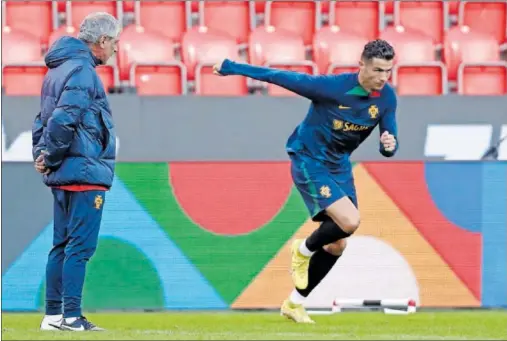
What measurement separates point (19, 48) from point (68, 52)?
5.31 metres

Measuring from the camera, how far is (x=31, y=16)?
12.9 meters

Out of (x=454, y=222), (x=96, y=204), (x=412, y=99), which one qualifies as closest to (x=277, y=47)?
(x=412, y=99)

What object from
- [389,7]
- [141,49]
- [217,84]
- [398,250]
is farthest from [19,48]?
[398,250]

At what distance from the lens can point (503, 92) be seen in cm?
1214

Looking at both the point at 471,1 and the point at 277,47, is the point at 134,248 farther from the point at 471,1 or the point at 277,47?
the point at 471,1

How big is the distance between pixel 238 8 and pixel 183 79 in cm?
191

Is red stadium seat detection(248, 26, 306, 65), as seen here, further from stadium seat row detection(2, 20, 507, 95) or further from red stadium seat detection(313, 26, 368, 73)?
red stadium seat detection(313, 26, 368, 73)

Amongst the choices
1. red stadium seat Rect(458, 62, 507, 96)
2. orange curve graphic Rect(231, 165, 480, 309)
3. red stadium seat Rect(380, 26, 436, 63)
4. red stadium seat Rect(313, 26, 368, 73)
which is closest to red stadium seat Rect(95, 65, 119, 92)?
red stadium seat Rect(313, 26, 368, 73)

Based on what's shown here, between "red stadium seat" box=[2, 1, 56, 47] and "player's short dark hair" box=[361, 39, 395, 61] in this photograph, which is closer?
"player's short dark hair" box=[361, 39, 395, 61]

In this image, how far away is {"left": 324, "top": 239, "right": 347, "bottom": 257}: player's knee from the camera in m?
8.11

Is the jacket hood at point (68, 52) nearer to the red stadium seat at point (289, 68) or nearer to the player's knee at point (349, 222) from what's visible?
the player's knee at point (349, 222)

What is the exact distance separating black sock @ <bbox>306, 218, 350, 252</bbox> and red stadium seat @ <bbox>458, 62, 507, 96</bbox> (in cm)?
457

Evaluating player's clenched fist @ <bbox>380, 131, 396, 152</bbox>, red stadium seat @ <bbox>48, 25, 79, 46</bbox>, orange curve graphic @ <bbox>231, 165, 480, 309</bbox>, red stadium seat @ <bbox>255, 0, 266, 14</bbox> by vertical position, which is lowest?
orange curve graphic @ <bbox>231, 165, 480, 309</bbox>

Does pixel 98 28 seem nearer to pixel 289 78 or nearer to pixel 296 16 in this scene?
pixel 289 78
